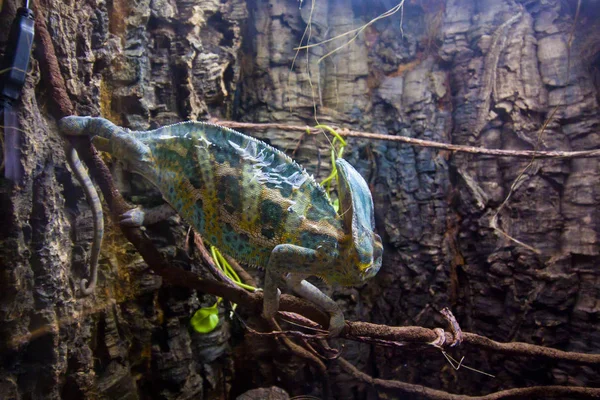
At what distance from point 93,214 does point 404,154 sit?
159cm

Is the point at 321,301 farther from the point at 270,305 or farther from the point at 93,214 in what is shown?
the point at 93,214

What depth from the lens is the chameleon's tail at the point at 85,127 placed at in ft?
3.90

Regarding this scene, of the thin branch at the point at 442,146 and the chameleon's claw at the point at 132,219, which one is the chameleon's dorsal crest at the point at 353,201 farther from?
the thin branch at the point at 442,146

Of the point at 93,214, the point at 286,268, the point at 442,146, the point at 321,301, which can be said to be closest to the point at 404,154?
the point at 442,146

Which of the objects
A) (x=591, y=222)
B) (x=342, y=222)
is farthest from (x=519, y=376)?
(x=342, y=222)

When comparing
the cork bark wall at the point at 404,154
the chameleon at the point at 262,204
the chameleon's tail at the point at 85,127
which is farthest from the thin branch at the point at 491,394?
the chameleon's tail at the point at 85,127

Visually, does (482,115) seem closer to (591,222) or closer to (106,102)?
(591,222)

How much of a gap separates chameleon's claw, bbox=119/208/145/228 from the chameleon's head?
2.18ft

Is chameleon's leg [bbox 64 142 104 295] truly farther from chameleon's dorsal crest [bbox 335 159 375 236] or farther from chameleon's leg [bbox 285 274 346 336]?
chameleon's dorsal crest [bbox 335 159 375 236]

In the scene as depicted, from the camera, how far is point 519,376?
2.00 meters

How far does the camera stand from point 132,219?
1275 millimetres

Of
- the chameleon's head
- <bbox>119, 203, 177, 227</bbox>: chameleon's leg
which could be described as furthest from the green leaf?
the chameleon's head

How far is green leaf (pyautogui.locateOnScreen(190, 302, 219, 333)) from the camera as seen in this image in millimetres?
1745

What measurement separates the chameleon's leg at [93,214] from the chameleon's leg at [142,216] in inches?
4.0
